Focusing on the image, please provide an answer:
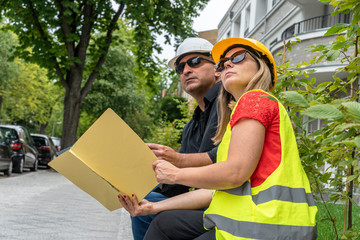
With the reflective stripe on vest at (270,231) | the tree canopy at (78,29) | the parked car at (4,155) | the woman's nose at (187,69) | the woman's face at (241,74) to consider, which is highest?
the tree canopy at (78,29)

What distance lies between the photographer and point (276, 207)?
5.34 feet

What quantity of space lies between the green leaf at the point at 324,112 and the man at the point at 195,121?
42.9 inches

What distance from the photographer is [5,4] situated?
17219 millimetres

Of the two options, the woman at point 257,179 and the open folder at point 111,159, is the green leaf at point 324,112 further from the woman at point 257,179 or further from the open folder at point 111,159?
the open folder at point 111,159

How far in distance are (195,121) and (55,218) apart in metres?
4.94

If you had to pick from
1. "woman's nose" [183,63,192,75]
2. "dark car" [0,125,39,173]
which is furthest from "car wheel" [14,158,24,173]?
"woman's nose" [183,63,192,75]

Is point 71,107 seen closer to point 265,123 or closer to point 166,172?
point 166,172

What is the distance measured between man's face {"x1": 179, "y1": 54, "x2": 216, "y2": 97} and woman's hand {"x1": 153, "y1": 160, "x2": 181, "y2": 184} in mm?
1329

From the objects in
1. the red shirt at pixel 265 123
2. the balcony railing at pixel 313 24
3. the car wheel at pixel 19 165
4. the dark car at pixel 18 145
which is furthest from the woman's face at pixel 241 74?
the car wheel at pixel 19 165

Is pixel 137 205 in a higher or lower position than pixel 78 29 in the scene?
lower

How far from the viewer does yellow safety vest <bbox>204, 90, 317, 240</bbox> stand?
1628mm

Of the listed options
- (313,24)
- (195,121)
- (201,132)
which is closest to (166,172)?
(201,132)

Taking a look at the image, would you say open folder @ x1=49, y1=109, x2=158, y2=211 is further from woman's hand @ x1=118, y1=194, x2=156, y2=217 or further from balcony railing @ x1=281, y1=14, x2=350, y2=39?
balcony railing @ x1=281, y1=14, x2=350, y2=39

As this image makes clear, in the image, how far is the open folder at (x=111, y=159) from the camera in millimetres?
2109
